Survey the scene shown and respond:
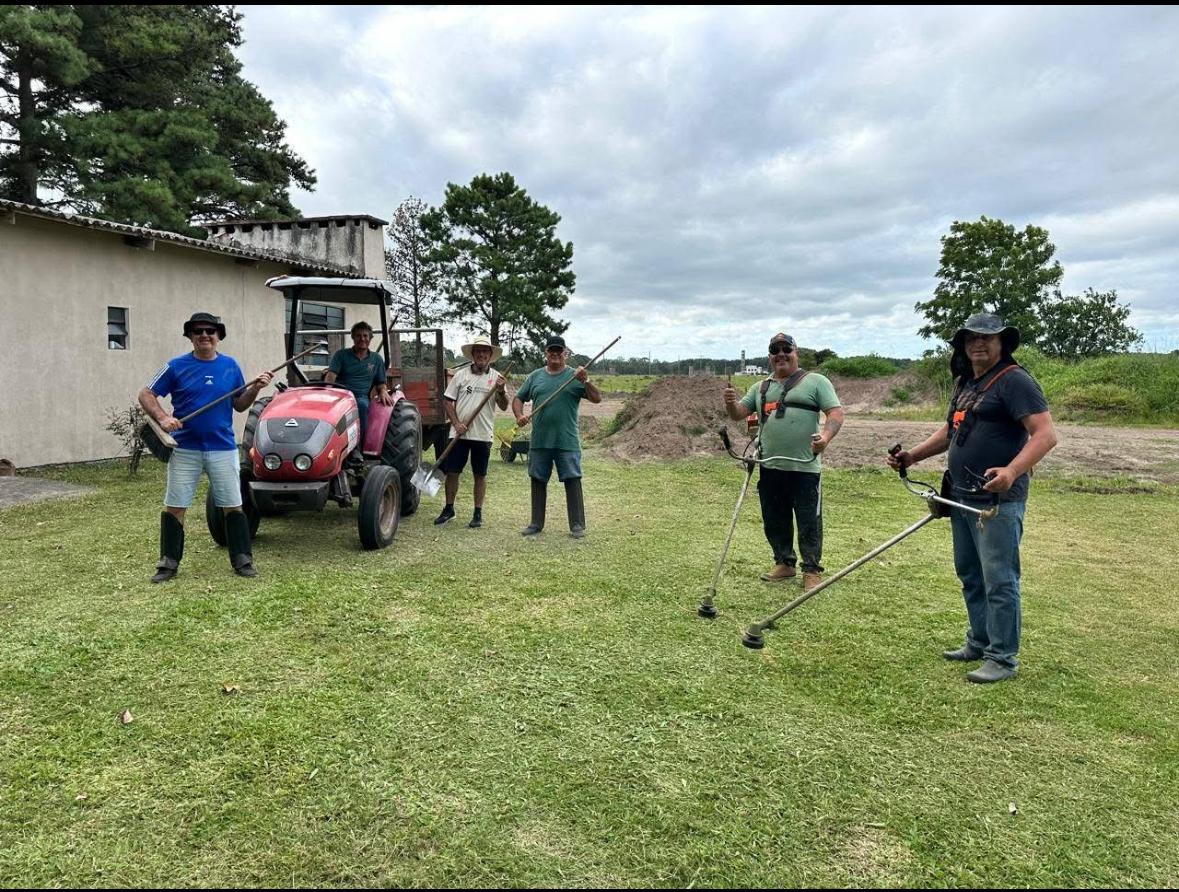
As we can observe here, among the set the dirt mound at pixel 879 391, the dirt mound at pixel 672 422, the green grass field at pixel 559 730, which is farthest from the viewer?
the dirt mound at pixel 879 391

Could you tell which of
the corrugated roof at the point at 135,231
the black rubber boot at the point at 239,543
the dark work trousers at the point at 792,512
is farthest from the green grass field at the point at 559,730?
the corrugated roof at the point at 135,231

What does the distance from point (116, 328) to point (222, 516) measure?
22.1 feet

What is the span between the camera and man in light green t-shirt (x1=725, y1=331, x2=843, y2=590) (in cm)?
447

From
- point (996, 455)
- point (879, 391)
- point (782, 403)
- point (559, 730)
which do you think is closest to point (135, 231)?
point (782, 403)

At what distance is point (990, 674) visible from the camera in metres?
3.22

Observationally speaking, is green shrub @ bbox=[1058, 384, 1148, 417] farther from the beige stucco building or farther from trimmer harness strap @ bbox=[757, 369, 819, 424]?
the beige stucco building

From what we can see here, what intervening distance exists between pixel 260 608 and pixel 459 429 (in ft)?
8.00

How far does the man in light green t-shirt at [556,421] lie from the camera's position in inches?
229

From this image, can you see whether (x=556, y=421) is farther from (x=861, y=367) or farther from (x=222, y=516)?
(x=861, y=367)

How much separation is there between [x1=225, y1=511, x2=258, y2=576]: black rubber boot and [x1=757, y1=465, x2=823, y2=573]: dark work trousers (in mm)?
3520

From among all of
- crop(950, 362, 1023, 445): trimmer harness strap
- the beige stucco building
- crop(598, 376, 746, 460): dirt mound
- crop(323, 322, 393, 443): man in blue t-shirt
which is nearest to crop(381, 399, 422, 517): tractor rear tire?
crop(323, 322, 393, 443): man in blue t-shirt

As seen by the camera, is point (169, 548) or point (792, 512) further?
point (792, 512)

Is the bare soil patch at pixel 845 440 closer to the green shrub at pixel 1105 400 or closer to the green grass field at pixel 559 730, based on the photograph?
the green shrub at pixel 1105 400

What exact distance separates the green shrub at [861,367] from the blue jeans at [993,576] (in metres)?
28.2
